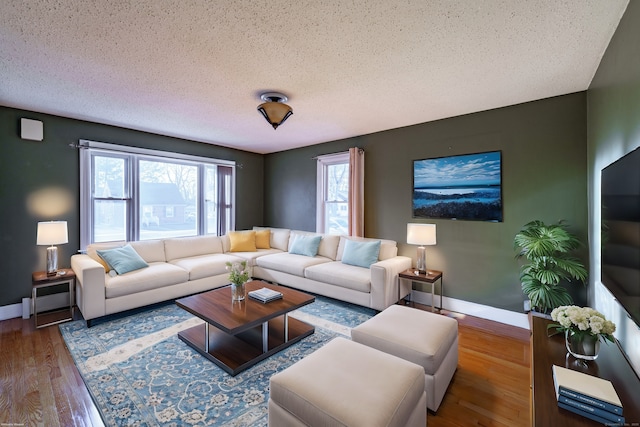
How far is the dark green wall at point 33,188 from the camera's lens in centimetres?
334

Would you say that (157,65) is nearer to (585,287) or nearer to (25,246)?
(25,246)

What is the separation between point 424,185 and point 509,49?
2.00 m

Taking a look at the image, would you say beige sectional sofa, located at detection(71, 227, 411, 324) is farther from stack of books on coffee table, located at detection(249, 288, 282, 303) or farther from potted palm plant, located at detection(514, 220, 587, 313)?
potted palm plant, located at detection(514, 220, 587, 313)

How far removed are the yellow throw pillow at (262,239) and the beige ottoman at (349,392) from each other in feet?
12.5

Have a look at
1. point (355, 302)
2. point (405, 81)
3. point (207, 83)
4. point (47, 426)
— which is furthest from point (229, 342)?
point (405, 81)

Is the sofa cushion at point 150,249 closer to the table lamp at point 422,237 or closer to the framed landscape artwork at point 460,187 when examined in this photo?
the table lamp at point 422,237

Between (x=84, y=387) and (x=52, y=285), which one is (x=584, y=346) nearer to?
(x=84, y=387)

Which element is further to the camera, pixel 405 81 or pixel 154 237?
pixel 154 237

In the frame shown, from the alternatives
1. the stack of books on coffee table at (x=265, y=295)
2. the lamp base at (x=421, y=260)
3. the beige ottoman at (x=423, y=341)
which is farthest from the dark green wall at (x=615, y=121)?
the stack of books on coffee table at (x=265, y=295)

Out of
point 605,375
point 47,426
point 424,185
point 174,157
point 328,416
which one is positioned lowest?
point 47,426

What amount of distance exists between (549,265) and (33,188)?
19.4 feet

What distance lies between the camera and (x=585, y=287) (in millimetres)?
2818

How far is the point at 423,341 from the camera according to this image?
75.7 inches

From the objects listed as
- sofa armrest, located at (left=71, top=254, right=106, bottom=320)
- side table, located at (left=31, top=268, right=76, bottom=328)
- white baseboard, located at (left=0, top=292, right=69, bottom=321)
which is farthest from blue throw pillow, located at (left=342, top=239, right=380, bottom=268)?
white baseboard, located at (left=0, top=292, right=69, bottom=321)
